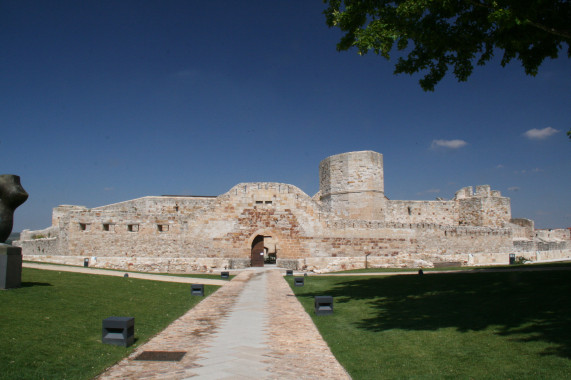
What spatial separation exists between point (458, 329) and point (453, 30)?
6367 mm

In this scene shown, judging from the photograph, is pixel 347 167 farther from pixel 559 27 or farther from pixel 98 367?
pixel 98 367

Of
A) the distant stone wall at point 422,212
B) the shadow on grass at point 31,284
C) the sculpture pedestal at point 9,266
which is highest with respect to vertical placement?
the distant stone wall at point 422,212

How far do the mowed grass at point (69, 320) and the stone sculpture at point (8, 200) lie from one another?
1.46m

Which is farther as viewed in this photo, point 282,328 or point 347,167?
point 347,167

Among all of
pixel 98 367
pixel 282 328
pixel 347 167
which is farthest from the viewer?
pixel 347 167

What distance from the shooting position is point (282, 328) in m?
8.20

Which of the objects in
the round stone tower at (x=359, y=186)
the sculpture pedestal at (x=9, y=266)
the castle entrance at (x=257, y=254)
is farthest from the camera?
the round stone tower at (x=359, y=186)

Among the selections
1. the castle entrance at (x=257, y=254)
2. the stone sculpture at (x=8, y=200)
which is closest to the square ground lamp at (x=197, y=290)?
the stone sculpture at (x=8, y=200)

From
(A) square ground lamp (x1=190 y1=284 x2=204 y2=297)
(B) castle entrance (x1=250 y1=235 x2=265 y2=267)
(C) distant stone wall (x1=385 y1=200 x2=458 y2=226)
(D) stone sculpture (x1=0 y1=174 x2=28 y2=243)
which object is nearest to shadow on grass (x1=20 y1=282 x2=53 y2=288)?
(D) stone sculpture (x1=0 y1=174 x2=28 y2=243)

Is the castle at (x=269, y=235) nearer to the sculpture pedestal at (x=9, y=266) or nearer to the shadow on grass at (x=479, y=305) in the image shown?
the shadow on grass at (x=479, y=305)

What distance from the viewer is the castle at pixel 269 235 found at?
76.9 feet

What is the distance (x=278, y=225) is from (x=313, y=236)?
2.29 m

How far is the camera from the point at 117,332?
684 centimetres

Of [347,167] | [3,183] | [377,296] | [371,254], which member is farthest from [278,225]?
[3,183]
